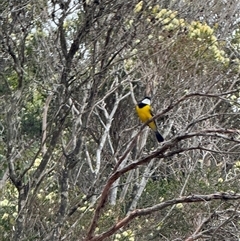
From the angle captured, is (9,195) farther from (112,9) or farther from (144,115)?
(112,9)

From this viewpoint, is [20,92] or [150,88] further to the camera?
[150,88]

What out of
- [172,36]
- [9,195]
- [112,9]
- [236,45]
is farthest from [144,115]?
[236,45]

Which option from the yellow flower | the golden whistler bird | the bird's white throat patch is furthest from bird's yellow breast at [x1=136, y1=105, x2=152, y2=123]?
the yellow flower

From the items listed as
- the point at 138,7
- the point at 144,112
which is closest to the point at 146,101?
the point at 144,112

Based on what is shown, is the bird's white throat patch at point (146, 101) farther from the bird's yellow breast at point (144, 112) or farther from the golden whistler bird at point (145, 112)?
the bird's yellow breast at point (144, 112)

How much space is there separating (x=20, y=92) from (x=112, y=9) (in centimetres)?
104

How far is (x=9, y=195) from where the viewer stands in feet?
30.3

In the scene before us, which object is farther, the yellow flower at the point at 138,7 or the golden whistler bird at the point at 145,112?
the golden whistler bird at the point at 145,112

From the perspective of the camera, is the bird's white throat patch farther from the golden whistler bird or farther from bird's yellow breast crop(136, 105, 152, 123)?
bird's yellow breast crop(136, 105, 152, 123)

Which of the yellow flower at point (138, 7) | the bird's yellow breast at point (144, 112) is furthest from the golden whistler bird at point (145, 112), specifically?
the yellow flower at point (138, 7)

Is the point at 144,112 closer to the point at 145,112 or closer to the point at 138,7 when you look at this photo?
the point at 145,112

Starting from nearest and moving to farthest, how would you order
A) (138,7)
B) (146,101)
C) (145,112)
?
(138,7), (145,112), (146,101)

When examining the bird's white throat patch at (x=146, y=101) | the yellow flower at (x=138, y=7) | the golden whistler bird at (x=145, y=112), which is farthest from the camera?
the bird's white throat patch at (x=146, y=101)

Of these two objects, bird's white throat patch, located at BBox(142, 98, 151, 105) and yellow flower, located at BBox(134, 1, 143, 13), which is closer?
yellow flower, located at BBox(134, 1, 143, 13)
